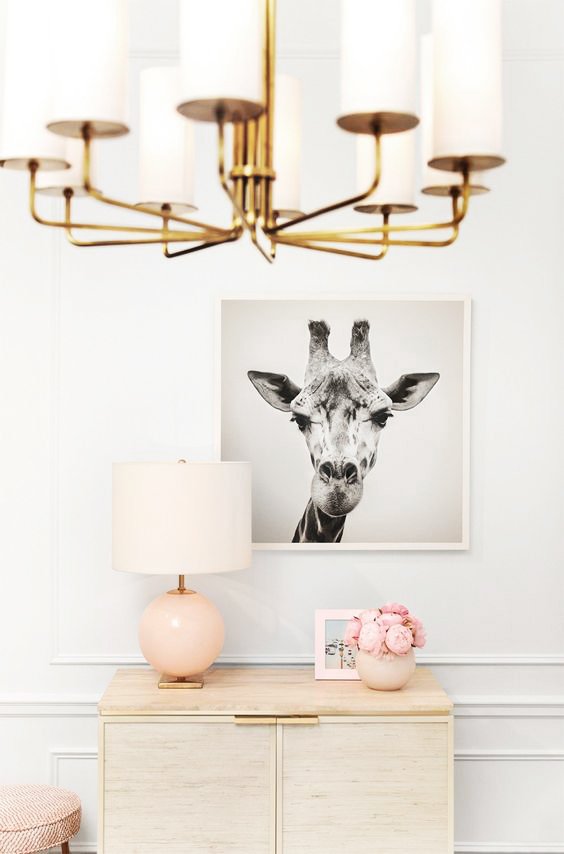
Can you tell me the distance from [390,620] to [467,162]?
1.58m

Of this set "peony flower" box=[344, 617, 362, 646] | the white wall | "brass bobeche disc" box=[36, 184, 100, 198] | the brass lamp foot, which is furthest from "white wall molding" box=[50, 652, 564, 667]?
"brass bobeche disc" box=[36, 184, 100, 198]

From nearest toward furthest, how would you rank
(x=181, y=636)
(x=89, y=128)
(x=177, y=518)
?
(x=89, y=128), (x=177, y=518), (x=181, y=636)

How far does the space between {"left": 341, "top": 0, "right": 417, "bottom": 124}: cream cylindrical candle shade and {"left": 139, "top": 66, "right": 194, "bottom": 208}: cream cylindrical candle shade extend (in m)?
0.40

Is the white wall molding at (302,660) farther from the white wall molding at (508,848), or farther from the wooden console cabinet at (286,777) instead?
the white wall molding at (508,848)

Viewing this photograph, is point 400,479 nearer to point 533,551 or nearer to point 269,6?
point 533,551

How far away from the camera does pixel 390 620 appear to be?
255cm

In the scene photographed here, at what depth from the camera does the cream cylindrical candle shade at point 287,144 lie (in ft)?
4.91

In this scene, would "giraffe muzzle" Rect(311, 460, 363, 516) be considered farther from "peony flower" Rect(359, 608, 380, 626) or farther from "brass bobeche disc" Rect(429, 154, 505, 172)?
"brass bobeche disc" Rect(429, 154, 505, 172)

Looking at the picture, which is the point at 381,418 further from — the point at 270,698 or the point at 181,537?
the point at 270,698

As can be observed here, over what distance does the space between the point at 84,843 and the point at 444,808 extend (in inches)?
45.9

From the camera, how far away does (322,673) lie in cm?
271

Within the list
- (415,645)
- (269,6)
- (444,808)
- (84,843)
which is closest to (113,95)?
(269,6)

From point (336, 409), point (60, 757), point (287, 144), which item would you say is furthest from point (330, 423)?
point (287, 144)

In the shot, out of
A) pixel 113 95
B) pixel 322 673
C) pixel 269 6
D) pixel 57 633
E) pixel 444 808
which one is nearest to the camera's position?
pixel 113 95
